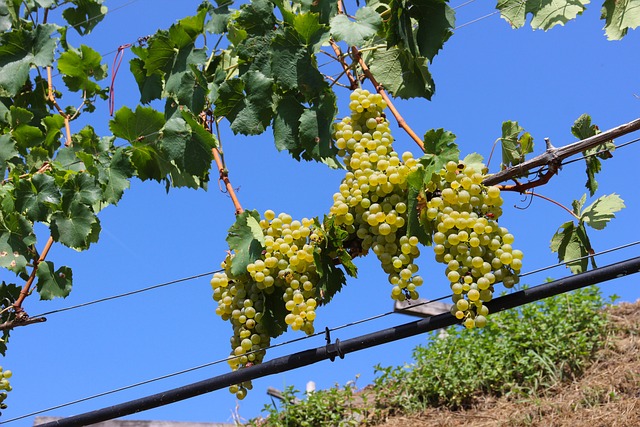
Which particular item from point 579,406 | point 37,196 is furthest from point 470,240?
point 579,406

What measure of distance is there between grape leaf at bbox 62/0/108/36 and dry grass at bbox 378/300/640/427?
2687 mm

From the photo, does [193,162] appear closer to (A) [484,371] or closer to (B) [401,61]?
(B) [401,61]

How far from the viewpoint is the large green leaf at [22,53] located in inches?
118

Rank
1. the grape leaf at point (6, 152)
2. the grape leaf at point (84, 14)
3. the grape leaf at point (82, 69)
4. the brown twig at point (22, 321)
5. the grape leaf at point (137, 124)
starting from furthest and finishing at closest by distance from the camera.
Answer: the grape leaf at point (84, 14) → the grape leaf at point (82, 69) → the grape leaf at point (6, 152) → the brown twig at point (22, 321) → the grape leaf at point (137, 124)

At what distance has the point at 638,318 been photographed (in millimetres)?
5242

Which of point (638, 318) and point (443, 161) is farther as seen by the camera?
point (638, 318)

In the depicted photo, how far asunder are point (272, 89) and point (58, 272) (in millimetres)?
1207

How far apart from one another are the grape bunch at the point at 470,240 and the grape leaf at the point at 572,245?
14.1 inches

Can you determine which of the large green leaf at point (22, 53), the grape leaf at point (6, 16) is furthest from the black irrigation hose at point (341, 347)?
the grape leaf at point (6, 16)

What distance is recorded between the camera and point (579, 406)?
430 cm

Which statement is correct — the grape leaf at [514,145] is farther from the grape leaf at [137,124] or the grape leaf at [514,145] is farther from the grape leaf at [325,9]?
the grape leaf at [137,124]

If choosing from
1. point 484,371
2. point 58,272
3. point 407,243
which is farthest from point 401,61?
point 484,371

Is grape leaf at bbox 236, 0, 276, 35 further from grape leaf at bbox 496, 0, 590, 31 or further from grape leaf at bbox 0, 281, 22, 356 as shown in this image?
grape leaf at bbox 0, 281, 22, 356

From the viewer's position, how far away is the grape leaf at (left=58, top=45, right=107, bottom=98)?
3266 mm
